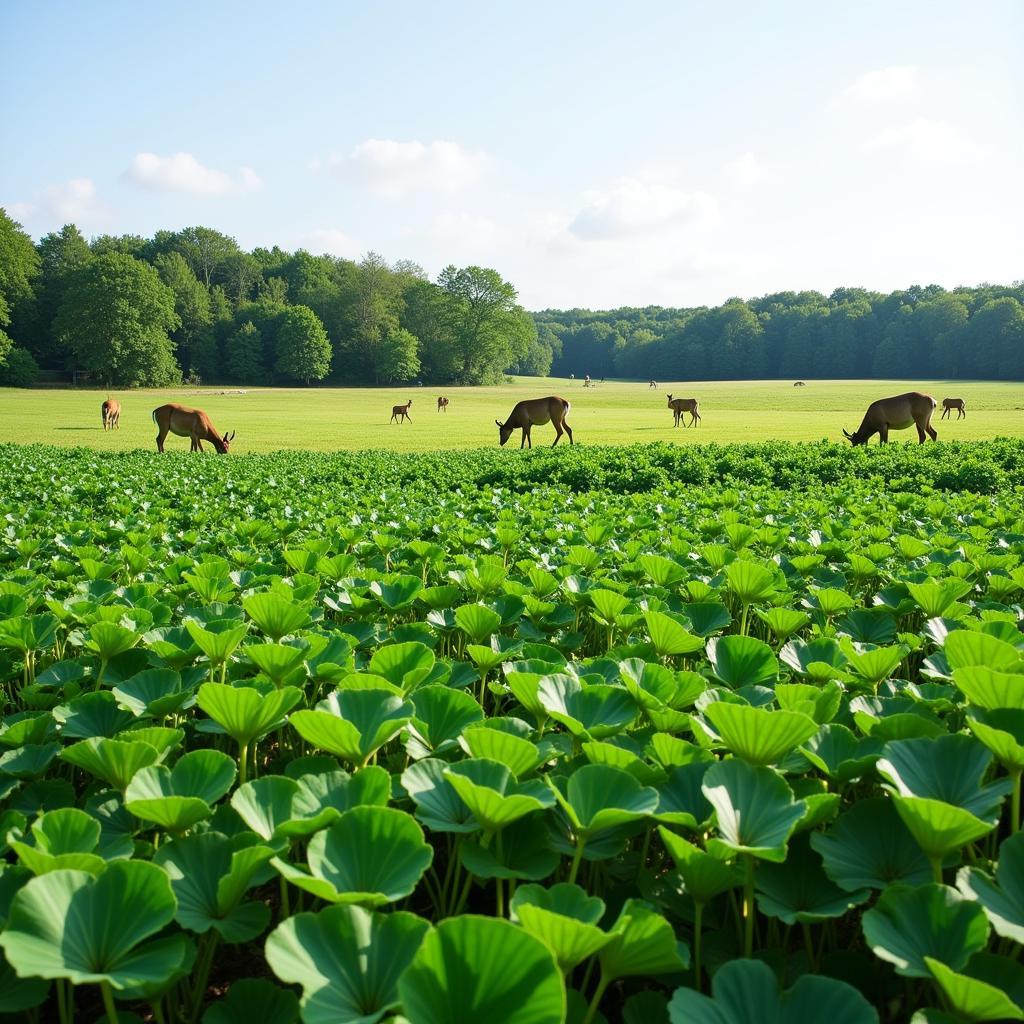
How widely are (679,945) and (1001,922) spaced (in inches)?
18.6

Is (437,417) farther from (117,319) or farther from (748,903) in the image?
(748,903)

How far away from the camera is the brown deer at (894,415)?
919 inches

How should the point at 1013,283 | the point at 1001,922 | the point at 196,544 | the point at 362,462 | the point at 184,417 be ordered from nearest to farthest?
1. the point at 1001,922
2. the point at 196,544
3. the point at 362,462
4. the point at 184,417
5. the point at 1013,283

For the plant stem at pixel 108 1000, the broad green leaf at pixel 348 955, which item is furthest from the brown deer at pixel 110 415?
the broad green leaf at pixel 348 955

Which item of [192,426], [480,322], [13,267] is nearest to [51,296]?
[13,267]

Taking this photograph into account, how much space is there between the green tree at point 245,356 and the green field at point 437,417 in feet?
52.6

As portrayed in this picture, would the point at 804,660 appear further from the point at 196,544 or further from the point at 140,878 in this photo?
the point at 196,544

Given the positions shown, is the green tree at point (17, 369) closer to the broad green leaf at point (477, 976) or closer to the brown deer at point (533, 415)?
the brown deer at point (533, 415)

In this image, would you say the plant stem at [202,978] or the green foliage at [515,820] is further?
the plant stem at [202,978]

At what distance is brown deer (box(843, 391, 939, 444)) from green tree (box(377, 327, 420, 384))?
6517 centimetres

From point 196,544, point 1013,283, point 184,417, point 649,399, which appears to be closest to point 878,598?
point 196,544

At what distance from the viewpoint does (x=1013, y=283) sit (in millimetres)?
121750

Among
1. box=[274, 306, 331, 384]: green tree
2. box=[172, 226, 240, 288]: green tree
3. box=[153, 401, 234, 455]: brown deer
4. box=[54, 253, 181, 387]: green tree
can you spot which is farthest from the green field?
box=[172, 226, 240, 288]: green tree

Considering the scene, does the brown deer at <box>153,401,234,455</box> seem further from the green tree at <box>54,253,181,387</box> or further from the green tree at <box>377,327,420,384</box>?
the green tree at <box>377,327,420,384</box>
